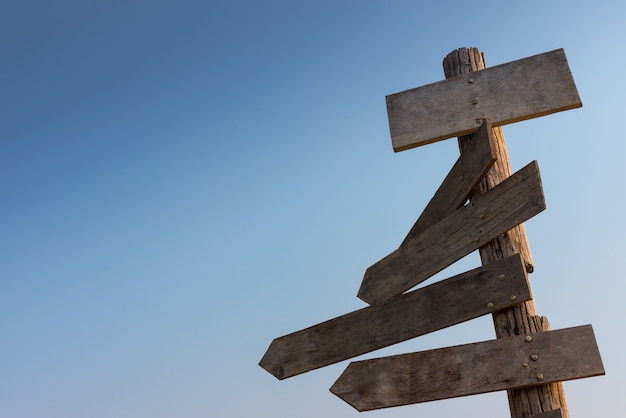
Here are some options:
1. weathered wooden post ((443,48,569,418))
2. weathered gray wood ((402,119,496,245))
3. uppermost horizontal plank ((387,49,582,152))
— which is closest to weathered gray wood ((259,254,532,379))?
weathered wooden post ((443,48,569,418))

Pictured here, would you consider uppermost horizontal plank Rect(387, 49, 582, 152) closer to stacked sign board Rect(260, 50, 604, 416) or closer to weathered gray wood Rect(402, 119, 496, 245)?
stacked sign board Rect(260, 50, 604, 416)

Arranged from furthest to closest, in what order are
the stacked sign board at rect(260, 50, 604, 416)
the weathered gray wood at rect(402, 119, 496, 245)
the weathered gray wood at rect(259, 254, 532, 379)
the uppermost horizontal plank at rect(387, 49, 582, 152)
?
the uppermost horizontal plank at rect(387, 49, 582, 152)
the weathered gray wood at rect(402, 119, 496, 245)
the weathered gray wood at rect(259, 254, 532, 379)
the stacked sign board at rect(260, 50, 604, 416)

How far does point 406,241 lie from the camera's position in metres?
4.39

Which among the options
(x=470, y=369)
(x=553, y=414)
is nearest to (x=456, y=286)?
(x=470, y=369)

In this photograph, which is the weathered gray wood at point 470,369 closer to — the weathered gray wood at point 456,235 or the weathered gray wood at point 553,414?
the weathered gray wood at point 553,414

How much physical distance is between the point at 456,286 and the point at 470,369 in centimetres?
49

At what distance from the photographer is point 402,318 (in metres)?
3.98

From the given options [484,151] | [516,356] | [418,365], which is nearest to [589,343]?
[516,356]

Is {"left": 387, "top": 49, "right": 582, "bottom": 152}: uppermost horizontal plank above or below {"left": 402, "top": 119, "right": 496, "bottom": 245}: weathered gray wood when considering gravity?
above

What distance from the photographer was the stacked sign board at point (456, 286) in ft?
11.9

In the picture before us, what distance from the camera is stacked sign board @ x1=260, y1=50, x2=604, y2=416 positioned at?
3623 mm

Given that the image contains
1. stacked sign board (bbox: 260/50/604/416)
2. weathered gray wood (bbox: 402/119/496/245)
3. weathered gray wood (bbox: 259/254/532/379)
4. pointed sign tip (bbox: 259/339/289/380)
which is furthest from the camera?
pointed sign tip (bbox: 259/339/289/380)

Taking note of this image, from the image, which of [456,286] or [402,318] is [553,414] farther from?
[402,318]

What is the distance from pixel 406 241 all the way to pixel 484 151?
78cm
